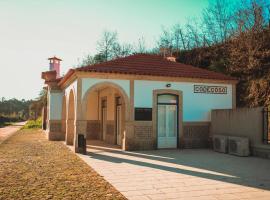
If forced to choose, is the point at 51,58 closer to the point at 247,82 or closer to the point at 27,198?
the point at 247,82

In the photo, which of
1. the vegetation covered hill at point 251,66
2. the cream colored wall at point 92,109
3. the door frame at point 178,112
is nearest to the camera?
the door frame at point 178,112

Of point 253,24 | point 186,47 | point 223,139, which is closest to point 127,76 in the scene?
point 223,139

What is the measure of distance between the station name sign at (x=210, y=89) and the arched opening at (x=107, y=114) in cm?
378

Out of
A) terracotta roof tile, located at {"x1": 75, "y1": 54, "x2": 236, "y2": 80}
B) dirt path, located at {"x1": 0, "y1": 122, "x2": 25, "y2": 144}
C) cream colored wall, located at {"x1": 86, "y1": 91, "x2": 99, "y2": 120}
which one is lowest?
dirt path, located at {"x1": 0, "y1": 122, "x2": 25, "y2": 144}

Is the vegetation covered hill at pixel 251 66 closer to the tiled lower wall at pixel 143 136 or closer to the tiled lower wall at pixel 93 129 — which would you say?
the tiled lower wall at pixel 143 136

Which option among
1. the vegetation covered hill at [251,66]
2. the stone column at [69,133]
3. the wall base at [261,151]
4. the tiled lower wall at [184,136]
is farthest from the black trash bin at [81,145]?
the vegetation covered hill at [251,66]

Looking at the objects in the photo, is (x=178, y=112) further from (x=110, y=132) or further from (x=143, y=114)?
(x=110, y=132)

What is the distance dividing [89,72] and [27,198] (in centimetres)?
819

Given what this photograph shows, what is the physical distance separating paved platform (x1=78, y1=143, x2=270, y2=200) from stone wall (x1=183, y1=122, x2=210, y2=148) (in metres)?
3.56

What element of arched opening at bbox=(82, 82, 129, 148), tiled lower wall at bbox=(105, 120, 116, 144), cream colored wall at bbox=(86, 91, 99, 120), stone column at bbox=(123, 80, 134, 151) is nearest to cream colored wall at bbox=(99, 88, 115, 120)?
arched opening at bbox=(82, 82, 129, 148)

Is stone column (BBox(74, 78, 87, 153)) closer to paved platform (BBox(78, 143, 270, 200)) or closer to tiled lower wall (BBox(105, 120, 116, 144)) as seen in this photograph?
paved platform (BBox(78, 143, 270, 200))

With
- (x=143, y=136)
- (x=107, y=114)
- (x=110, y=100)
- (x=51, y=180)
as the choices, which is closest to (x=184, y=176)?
(x=51, y=180)

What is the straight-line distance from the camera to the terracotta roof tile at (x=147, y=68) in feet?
44.5

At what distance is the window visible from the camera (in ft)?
45.3
